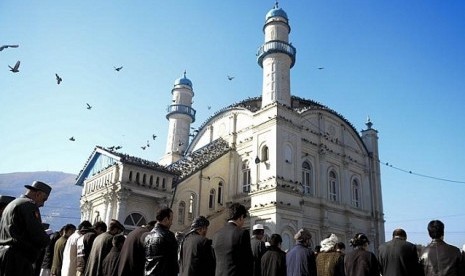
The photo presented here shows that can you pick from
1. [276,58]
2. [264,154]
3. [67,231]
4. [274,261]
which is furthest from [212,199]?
[274,261]

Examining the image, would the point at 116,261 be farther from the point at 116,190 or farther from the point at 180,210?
the point at 180,210

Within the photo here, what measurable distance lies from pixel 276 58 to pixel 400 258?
841 inches

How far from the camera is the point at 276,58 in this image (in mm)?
26141

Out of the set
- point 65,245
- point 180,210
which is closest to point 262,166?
point 180,210

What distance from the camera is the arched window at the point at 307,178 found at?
25469 millimetres

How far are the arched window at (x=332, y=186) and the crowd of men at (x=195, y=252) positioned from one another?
68.2 ft

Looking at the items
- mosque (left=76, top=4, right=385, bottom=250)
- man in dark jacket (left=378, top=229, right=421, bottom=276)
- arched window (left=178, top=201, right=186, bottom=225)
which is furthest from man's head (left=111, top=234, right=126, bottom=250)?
arched window (left=178, top=201, right=186, bottom=225)

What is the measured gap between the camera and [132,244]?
17.7 feet

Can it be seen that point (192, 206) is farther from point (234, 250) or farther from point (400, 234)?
point (234, 250)

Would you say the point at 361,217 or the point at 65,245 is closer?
the point at 65,245

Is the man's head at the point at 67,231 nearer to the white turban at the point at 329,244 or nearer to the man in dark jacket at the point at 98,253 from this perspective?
the man in dark jacket at the point at 98,253

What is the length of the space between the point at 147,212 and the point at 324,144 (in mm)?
13866

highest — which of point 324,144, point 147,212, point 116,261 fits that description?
point 324,144

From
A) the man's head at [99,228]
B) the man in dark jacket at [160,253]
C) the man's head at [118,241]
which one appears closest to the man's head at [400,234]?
the man in dark jacket at [160,253]
